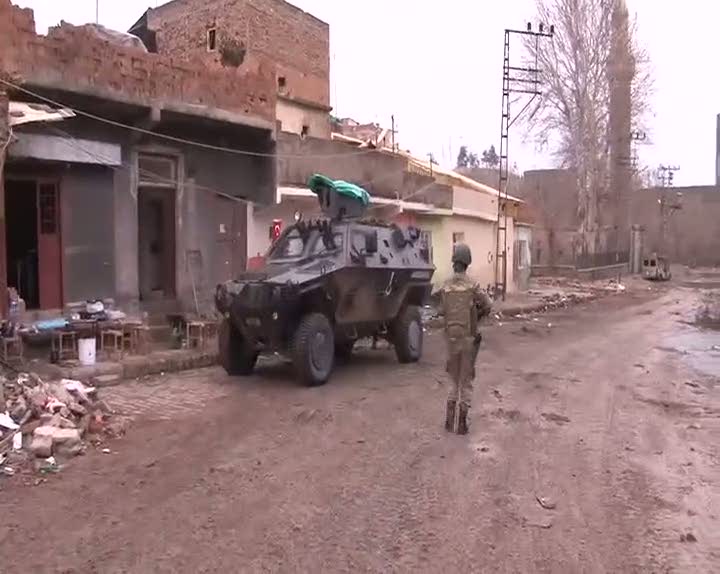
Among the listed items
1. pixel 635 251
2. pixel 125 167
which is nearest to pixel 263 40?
pixel 125 167

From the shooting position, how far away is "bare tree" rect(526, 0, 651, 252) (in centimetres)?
4172

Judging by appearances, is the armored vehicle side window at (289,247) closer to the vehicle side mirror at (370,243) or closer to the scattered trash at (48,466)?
the vehicle side mirror at (370,243)

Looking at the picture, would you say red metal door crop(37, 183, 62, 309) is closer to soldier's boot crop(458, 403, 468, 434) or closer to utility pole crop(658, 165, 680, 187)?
soldier's boot crop(458, 403, 468, 434)

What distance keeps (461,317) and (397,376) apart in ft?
12.1

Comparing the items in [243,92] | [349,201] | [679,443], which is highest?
[243,92]

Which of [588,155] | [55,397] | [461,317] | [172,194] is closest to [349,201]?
[172,194]

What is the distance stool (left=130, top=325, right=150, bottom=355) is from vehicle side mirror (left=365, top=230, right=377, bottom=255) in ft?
11.3

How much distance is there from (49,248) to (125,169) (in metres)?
1.82

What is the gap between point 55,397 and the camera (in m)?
7.81

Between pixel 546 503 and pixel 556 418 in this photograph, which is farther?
pixel 556 418

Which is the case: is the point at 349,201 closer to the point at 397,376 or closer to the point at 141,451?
the point at 397,376

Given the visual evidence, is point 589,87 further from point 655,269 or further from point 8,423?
point 8,423

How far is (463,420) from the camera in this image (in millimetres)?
7676

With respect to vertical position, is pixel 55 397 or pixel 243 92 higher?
pixel 243 92
